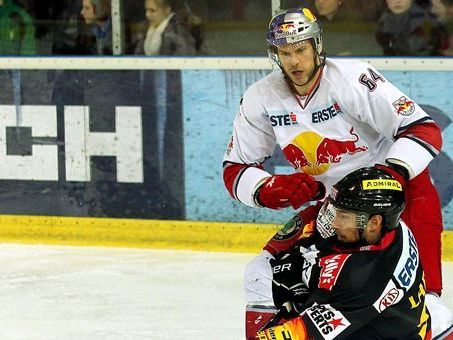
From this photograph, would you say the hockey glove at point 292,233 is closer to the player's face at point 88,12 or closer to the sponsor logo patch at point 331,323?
the sponsor logo patch at point 331,323

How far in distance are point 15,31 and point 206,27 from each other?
0.95 m

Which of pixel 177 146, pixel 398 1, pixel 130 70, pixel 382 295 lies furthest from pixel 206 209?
pixel 382 295

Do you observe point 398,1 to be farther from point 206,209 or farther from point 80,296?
point 80,296

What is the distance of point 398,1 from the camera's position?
19.2ft

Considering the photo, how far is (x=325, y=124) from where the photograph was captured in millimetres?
3699

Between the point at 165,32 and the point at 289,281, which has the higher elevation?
the point at 165,32

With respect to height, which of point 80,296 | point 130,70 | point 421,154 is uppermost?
point 130,70

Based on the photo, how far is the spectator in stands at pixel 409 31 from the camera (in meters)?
5.82

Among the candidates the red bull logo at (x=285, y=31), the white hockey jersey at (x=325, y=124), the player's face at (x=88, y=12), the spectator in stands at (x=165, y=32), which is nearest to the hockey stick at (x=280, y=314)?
the white hockey jersey at (x=325, y=124)

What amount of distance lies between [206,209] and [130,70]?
0.72m

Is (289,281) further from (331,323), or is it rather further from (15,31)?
(15,31)

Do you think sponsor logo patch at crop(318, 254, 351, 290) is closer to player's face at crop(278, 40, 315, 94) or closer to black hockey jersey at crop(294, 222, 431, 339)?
black hockey jersey at crop(294, 222, 431, 339)

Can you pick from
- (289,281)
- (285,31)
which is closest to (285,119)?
(285,31)

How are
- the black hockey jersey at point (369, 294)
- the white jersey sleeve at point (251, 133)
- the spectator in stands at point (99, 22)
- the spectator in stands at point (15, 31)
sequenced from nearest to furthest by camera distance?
A: the black hockey jersey at point (369, 294) → the white jersey sleeve at point (251, 133) → the spectator in stands at point (99, 22) → the spectator in stands at point (15, 31)
